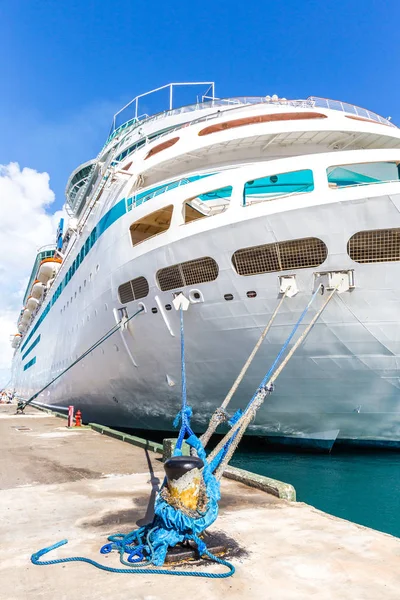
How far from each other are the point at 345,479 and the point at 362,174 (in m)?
7.53

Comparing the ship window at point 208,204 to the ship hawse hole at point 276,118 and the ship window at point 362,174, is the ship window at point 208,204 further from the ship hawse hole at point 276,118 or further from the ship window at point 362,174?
the ship window at point 362,174

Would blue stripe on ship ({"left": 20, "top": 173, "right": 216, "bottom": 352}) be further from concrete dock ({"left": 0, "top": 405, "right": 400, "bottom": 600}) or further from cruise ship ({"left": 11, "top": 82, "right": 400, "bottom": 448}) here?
concrete dock ({"left": 0, "top": 405, "right": 400, "bottom": 600})

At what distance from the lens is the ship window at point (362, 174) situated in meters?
11.5

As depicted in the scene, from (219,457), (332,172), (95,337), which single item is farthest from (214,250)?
(95,337)

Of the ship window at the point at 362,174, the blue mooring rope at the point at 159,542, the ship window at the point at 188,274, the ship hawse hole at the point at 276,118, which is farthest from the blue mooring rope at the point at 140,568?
the ship hawse hole at the point at 276,118

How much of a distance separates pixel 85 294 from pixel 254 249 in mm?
8444

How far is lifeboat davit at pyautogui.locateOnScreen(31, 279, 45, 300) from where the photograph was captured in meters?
35.0

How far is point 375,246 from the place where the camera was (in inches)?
359

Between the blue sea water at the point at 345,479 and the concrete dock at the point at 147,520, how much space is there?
2.08 meters

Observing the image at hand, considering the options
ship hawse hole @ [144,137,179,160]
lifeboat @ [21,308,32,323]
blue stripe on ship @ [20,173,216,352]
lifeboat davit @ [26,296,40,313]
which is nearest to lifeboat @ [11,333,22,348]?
lifeboat @ [21,308,32,323]

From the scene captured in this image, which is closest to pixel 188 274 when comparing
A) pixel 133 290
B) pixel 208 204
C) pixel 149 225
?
pixel 133 290

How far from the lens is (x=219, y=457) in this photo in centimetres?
623

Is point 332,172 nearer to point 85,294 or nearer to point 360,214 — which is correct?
point 360,214

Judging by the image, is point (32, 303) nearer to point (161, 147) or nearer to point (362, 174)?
point (161, 147)
